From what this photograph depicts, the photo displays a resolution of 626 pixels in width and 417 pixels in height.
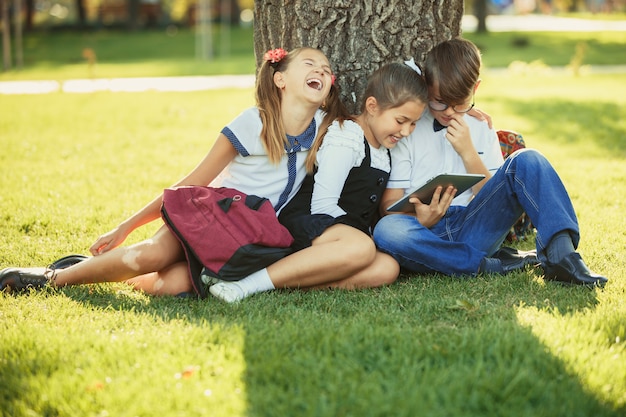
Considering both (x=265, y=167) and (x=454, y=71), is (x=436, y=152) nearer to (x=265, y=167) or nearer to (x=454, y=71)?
(x=454, y=71)

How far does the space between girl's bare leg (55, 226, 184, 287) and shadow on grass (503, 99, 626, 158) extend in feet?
15.9

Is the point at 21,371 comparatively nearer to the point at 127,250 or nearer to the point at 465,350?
the point at 127,250

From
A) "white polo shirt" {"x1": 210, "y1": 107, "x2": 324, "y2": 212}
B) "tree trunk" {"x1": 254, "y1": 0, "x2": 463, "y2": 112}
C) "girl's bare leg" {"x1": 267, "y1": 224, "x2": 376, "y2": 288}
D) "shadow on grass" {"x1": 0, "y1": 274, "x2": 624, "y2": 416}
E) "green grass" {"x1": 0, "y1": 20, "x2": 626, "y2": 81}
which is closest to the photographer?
"shadow on grass" {"x1": 0, "y1": 274, "x2": 624, "y2": 416}

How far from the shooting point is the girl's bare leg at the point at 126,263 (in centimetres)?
327

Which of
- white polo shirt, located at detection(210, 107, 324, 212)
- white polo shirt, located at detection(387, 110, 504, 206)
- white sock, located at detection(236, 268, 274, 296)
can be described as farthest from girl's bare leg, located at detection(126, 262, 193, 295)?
white polo shirt, located at detection(387, 110, 504, 206)

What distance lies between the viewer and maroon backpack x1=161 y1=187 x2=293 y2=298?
10.4ft

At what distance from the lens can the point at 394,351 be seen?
250 cm

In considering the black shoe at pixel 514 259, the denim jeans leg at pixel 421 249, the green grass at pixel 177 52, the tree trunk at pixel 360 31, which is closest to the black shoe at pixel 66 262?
the denim jeans leg at pixel 421 249

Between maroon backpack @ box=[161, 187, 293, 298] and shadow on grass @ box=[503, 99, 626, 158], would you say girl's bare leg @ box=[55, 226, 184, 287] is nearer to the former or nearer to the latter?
maroon backpack @ box=[161, 187, 293, 298]

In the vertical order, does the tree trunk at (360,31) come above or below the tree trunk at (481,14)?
below

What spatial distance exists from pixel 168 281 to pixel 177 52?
Answer: 73.2ft

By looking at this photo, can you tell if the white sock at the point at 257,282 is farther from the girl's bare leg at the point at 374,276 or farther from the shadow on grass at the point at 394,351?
the girl's bare leg at the point at 374,276

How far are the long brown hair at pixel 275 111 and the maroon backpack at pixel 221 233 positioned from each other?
1.05 feet

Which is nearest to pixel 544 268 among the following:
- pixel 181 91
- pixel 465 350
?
pixel 465 350
